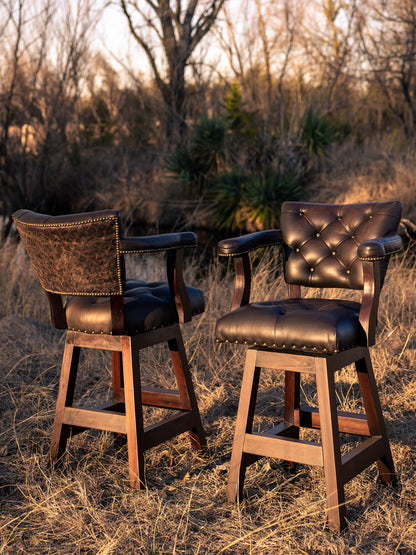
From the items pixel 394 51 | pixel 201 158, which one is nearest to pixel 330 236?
pixel 201 158

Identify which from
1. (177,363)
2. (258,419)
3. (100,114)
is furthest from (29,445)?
(100,114)

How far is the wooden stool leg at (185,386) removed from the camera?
2.89 metres

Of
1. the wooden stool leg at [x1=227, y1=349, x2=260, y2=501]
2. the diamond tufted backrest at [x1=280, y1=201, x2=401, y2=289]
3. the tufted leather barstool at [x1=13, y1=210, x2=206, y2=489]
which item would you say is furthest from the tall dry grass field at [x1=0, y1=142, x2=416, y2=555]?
the diamond tufted backrest at [x1=280, y1=201, x2=401, y2=289]

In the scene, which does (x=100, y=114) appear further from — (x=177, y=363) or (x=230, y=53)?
(x=177, y=363)

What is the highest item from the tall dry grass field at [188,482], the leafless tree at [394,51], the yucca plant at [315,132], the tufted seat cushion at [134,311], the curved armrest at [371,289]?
the leafless tree at [394,51]

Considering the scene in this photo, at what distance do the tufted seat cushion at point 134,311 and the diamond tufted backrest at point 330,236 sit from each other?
1.66 feet

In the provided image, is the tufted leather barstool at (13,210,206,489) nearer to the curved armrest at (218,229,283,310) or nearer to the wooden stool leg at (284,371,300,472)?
the curved armrest at (218,229,283,310)

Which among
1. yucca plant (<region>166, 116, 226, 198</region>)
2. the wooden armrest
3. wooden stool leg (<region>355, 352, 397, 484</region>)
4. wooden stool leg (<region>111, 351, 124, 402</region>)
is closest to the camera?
wooden stool leg (<region>355, 352, 397, 484</region>)

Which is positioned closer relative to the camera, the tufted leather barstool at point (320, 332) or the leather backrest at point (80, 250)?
the tufted leather barstool at point (320, 332)

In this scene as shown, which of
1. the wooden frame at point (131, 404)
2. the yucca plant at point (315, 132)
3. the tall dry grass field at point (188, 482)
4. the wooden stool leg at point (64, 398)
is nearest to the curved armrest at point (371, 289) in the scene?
the tall dry grass field at point (188, 482)

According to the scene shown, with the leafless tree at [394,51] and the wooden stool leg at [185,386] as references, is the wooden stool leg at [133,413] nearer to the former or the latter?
the wooden stool leg at [185,386]

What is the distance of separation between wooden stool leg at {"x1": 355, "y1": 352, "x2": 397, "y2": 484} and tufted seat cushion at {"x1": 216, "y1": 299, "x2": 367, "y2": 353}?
0.75 ft

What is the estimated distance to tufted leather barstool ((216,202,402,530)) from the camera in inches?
89.9

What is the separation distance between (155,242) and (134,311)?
11.6 inches
